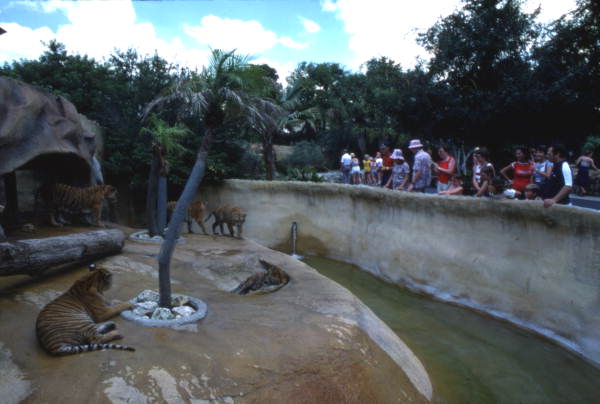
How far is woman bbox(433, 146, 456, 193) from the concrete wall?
54 centimetres

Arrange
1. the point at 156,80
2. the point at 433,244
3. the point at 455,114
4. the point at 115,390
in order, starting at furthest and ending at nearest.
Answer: the point at 455,114
the point at 156,80
the point at 433,244
the point at 115,390

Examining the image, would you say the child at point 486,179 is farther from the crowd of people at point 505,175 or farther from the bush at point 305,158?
the bush at point 305,158

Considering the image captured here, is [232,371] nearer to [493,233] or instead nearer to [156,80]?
[493,233]

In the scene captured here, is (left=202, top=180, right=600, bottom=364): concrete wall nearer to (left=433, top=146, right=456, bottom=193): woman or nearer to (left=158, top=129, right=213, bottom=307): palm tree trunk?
(left=433, top=146, right=456, bottom=193): woman

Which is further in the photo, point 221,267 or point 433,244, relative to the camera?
point 433,244

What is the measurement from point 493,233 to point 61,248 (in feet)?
22.0

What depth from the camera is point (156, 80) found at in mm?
15281

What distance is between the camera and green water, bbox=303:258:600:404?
5.57 metres

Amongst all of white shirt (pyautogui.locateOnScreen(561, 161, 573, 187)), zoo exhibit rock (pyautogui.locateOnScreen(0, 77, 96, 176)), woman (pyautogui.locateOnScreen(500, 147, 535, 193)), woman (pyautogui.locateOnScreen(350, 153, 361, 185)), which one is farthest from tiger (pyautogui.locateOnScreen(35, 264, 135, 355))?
woman (pyautogui.locateOnScreen(350, 153, 361, 185))

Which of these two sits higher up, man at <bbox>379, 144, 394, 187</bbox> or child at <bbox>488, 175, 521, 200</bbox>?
man at <bbox>379, 144, 394, 187</bbox>

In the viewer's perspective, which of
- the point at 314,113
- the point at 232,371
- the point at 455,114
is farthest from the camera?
the point at 314,113

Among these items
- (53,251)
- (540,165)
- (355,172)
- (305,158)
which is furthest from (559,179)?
(305,158)

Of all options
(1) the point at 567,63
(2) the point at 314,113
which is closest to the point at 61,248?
(1) the point at 567,63

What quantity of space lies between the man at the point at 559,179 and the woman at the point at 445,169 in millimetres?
2219
